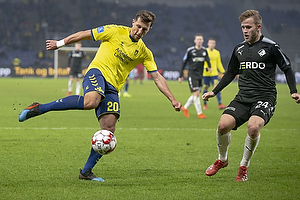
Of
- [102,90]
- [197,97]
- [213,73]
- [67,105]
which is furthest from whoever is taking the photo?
[213,73]

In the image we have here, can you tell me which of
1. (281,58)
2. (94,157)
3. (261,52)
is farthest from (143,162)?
(281,58)

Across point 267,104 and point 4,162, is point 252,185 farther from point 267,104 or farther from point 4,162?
point 4,162

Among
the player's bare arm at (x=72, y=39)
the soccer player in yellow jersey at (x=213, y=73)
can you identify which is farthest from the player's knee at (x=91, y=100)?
the soccer player in yellow jersey at (x=213, y=73)

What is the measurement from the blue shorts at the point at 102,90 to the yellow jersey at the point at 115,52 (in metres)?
0.09

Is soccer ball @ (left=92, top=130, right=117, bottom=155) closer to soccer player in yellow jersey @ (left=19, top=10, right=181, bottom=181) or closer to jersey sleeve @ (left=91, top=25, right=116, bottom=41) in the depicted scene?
soccer player in yellow jersey @ (left=19, top=10, right=181, bottom=181)

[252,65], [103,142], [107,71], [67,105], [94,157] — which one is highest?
[252,65]

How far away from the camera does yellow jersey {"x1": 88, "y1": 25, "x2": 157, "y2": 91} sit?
5461mm

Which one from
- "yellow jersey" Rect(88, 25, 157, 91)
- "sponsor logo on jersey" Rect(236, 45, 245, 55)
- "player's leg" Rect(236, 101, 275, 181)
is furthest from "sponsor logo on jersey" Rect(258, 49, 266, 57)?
"yellow jersey" Rect(88, 25, 157, 91)

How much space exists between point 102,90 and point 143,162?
1662mm

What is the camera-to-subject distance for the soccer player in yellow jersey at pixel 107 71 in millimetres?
5012

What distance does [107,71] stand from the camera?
5.43 m

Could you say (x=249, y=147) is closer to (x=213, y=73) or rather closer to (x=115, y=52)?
(x=115, y=52)

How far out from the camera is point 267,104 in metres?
5.37

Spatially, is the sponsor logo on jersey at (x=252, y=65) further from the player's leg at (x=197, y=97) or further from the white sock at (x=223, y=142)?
the player's leg at (x=197, y=97)
